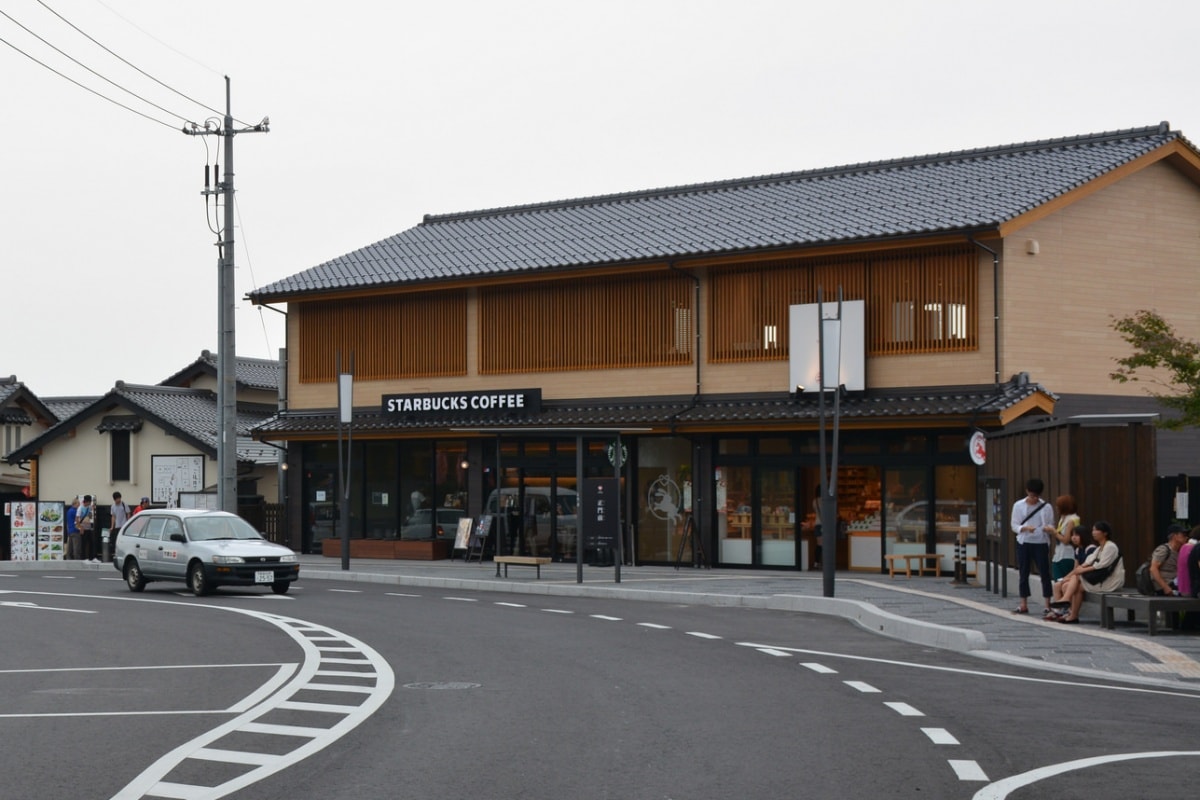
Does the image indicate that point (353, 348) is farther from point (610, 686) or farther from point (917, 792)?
point (917, 792)

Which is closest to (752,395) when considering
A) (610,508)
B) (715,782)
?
(610,508)

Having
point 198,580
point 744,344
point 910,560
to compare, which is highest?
point 744,344

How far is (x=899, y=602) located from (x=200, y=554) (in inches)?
506

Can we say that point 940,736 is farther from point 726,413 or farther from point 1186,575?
point 726,413

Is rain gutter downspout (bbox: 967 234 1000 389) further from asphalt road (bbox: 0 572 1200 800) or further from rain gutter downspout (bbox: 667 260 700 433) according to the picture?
asphalt road (bbox: 0 572 1200 800)

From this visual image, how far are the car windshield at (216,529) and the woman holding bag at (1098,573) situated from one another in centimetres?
1601

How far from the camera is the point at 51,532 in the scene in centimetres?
4581

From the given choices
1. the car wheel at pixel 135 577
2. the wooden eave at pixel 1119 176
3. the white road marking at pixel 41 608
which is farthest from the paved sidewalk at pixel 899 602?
the white road marking at pixel 41 608

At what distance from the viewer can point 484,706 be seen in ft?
42.8

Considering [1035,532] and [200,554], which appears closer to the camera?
[1035,532]

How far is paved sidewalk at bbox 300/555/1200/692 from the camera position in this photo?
661 inches

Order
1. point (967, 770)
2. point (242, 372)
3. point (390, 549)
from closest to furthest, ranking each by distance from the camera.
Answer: point (967, 770) < point (390, 549) < point (242, 372)

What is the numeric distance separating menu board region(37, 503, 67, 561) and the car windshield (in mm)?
17789

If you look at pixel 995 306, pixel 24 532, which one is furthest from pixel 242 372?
pixel 995 306
